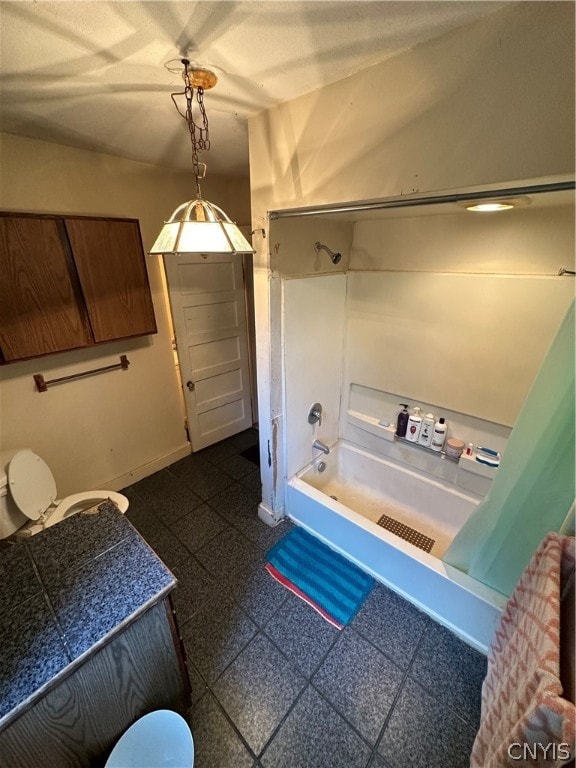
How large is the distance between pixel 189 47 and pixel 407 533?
8.94 feet

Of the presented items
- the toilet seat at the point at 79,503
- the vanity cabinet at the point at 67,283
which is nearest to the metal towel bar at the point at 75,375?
the vanity cabinet at the point at 67,283

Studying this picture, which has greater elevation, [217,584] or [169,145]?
[169,145]

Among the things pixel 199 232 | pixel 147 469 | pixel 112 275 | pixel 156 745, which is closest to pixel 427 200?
pixel 199 232

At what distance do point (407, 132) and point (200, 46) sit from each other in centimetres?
71

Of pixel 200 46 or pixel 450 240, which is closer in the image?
pixel 200 46

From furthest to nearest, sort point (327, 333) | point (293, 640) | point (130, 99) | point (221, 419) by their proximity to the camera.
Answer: point (221, 419) < point (327, 333) < point (293, 640) < point (130, 99)

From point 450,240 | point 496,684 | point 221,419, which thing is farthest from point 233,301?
point 496,684

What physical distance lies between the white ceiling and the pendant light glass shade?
0.43 meters

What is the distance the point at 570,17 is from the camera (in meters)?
0.74

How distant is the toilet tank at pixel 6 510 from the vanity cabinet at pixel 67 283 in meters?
0.59

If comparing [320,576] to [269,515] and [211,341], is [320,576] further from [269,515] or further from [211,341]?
[211,341]

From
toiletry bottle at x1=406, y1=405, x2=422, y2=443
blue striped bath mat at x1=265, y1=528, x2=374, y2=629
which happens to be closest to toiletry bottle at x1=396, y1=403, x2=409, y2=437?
toiletry bottle at x1=406, y1=405, x2=422, y2=443

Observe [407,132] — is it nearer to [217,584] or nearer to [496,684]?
[496,684]

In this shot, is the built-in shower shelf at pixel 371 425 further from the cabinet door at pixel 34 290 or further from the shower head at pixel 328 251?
the cabinet door at pixel 34 290
